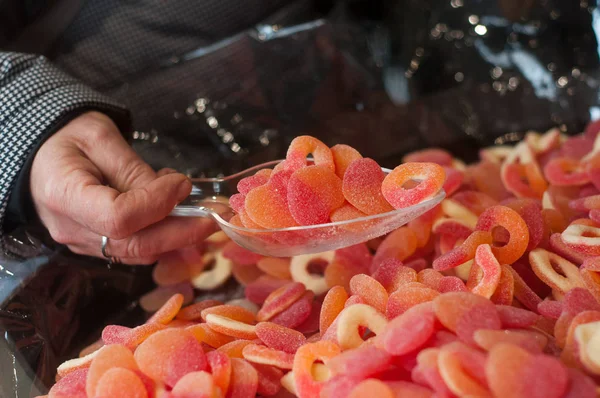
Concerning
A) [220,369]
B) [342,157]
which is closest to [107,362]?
[220,369]

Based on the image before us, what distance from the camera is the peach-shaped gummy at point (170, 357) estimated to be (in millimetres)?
463

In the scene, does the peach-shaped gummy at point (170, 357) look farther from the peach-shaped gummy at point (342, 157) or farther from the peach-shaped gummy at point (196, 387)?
the peach-shaped gummy at point (342, 157)

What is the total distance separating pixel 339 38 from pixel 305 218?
700 millimetres

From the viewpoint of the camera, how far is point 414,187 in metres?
0.57

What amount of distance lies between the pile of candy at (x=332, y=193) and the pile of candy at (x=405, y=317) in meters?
0.07

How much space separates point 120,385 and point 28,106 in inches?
16.3

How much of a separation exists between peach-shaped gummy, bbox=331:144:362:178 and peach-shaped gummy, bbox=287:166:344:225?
0.09 ft

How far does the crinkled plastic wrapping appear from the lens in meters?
1.01

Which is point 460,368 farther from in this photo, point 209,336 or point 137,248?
point 137,248

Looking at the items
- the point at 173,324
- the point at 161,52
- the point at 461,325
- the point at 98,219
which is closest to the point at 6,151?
the point at 98,219

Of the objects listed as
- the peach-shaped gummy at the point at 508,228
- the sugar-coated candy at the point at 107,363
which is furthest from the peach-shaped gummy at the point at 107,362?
the peach-shaped gummy at the point at 508,228

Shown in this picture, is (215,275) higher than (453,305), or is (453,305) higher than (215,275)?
(453,305)

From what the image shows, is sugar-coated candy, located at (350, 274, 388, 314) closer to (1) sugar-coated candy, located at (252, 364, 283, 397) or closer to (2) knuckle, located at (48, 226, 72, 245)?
(1) sugar-coated candy, located at (252, 364, 283, 397)

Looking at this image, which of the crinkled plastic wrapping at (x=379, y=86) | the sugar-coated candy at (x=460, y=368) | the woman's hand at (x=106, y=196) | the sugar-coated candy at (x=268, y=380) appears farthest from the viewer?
the crinkled plastic wrapping at (x=379, y=86)
